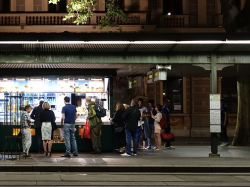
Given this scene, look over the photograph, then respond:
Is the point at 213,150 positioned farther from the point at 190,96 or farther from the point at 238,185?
the point at 190,96

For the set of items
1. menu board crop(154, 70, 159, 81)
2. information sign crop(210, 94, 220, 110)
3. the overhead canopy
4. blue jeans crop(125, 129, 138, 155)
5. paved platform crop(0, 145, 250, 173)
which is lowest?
paved platform crop(0, 145, 250, 173)

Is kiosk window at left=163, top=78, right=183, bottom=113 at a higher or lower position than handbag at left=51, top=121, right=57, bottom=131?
higher

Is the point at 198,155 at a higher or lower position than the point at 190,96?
lower

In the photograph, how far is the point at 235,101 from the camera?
3053cm

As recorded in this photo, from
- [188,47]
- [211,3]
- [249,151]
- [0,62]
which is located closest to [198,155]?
[249,151]

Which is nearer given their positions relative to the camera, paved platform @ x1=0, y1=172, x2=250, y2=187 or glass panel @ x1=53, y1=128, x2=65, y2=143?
paved platform @ x1=0, y1=172, x2=250, y2=187

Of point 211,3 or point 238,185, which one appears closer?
point 238,185

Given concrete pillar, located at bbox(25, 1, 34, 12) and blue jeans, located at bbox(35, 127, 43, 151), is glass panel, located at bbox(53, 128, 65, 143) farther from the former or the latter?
concrete pillar, located at bbox(25, 1, 34, 12)

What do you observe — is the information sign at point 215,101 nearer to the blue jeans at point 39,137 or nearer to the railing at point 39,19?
the blue jeans at point 39,137

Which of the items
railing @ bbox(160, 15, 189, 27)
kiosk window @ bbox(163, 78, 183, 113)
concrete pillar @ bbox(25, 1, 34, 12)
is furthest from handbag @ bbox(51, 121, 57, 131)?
railing @ bbox(160, 15, 189, 27)

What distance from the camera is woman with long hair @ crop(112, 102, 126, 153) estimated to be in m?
17.5

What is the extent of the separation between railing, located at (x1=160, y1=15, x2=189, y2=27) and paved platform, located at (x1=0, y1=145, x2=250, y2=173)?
1450 centimetres

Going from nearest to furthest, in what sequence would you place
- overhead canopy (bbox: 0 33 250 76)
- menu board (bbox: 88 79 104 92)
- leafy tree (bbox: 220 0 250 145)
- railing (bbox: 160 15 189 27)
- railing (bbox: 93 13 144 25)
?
overhead canopy (bbox: 0 33 250 76)
menu board (bbox: 88 79 104 92)
leafy tree (bbox: 220 0 250 145)
railing (bbox: 93 13 144 25)
railing (bbox: 160 15 189 27)

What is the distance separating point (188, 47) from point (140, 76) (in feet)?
11.9
